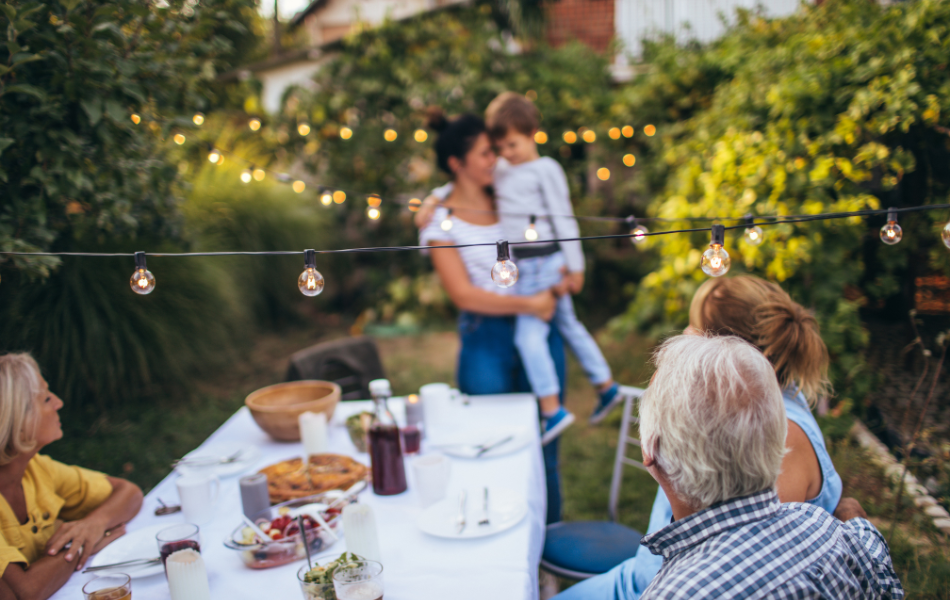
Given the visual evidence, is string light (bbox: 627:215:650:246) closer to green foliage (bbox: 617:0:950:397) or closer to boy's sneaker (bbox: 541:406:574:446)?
boy's sneaker (bbox: 541:406:574:446)

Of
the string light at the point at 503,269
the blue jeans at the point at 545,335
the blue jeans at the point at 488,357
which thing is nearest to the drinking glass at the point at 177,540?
the string light at the point at 503,269

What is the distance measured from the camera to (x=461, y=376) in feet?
8.45

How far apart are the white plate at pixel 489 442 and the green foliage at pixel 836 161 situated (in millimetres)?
1738

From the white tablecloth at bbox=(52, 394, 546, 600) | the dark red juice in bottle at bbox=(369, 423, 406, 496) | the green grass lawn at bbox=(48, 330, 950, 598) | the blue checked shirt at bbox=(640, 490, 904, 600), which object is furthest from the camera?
the green grass lawn at bbox=(48, 330, 950, 598)

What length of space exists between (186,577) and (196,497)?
407 millimetres

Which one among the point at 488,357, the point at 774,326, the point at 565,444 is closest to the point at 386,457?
the point at 488,357

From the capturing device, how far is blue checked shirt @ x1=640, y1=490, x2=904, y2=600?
0.92 metres

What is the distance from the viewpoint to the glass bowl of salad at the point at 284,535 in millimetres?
1336

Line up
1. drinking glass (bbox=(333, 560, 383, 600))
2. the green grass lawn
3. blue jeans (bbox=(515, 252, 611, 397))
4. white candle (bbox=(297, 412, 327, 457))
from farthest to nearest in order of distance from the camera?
blue jeans (bbox=(515, 252, 611, 397))
the green grass lawn
white candle (bbox=(297, 412, 327, 457))
drinking glass (bbox=(333, 560, 383, 600))

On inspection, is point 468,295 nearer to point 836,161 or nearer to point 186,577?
point 186,577

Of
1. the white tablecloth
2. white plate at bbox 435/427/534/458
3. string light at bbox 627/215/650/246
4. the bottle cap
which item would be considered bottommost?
the white tablecloth

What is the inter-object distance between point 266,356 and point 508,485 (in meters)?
4.59

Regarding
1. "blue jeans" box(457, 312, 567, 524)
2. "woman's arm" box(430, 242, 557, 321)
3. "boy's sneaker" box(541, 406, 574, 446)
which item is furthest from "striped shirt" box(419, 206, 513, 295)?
"boy's sneaker" box(541, 406, 574, 446)

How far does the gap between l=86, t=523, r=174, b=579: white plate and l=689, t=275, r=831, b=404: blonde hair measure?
4.63 ft
